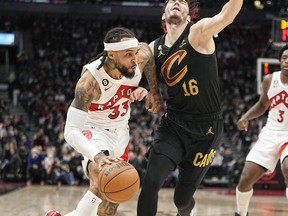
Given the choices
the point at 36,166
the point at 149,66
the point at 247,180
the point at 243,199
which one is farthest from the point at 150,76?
the point at 36,166

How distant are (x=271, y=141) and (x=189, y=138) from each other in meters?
2.10

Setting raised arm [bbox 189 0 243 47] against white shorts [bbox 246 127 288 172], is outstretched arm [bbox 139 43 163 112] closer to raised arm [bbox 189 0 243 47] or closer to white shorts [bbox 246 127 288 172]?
raised arm [bbox 189 0 243 47]

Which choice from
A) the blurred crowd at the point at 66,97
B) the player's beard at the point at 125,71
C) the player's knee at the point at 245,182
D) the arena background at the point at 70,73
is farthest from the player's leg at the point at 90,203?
the arena background at the point at 70,73

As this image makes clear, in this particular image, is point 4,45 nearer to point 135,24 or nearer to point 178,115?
point 135,24

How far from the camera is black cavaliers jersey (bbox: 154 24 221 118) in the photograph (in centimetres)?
537

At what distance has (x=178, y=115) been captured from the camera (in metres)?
5.57

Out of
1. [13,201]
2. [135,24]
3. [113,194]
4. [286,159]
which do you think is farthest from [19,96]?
[113,194]

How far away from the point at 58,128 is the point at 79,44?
8.62 m

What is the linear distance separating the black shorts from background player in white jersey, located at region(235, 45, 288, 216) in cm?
167

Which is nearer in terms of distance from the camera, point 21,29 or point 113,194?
point 113,194

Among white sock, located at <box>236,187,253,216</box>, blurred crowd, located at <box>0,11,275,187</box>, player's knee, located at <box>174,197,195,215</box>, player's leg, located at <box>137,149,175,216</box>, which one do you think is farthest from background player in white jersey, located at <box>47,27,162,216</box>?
blurred crowd, located at <box>0,11,275,187</box>

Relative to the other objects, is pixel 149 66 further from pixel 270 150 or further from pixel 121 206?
pixel 121 206

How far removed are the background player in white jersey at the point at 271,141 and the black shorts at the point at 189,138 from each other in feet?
5.48

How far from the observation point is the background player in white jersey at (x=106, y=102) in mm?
5078
